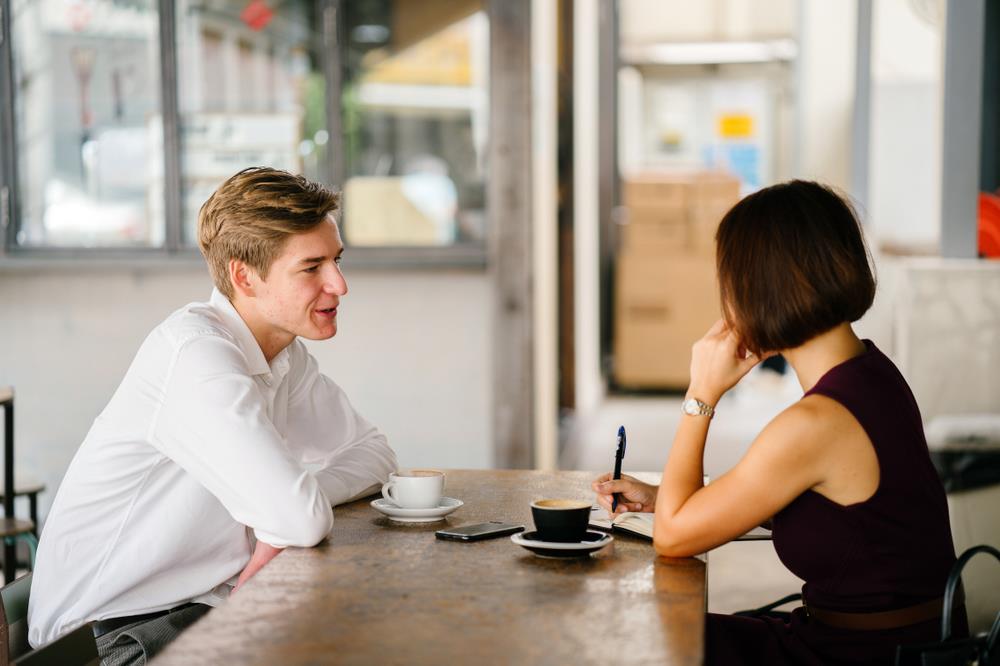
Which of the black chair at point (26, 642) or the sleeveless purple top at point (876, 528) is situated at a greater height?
the sleeveless purple top at point (876, 528)

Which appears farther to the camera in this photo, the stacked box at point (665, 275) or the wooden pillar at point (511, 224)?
the stacked box at point (665, 275)

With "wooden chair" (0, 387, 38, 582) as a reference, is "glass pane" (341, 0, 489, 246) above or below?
above

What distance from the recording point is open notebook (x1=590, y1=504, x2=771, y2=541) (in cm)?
174

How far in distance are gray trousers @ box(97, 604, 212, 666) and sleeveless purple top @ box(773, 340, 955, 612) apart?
886 mm

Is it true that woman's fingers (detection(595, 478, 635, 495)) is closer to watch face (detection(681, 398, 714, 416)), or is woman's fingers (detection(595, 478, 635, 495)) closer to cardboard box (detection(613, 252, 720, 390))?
watch face (detection(681, 398, 714, 416))

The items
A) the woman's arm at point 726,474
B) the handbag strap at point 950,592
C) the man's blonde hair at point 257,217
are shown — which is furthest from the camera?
the man's blonde hair at point 257,217

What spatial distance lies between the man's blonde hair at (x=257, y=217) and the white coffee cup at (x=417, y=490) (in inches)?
16.7

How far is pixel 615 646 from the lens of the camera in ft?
4.15

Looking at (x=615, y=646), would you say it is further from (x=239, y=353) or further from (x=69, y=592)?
(x=69, y=592)

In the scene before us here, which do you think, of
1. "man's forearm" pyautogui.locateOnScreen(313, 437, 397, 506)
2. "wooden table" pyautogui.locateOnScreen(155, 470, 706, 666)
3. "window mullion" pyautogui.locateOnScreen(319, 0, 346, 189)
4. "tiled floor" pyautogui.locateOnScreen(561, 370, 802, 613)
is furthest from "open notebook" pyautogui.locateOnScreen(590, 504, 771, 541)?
"window mullion" pyautogui.locateOnScreen(319, 0, 346, 189)

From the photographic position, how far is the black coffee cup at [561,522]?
1.61 meters

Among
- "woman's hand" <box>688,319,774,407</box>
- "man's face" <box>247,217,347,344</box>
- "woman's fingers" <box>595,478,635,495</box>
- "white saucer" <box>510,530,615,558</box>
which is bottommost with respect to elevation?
"white saucer" <box>510,530,615,558</box>

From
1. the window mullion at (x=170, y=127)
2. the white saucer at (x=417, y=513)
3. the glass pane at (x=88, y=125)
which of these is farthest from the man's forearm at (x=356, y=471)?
the glass pane at (x=88, y=125)

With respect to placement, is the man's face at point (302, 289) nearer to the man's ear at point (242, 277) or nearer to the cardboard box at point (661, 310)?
the man's ear at point (242, 277)
